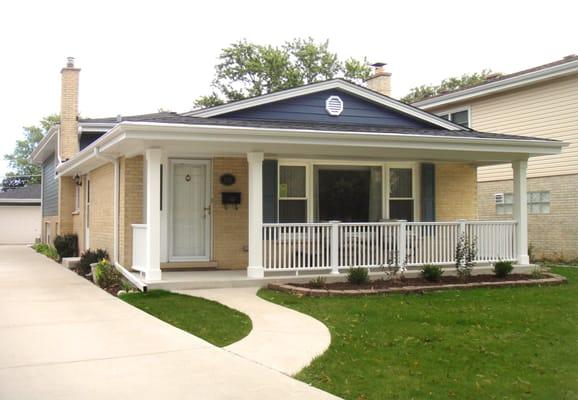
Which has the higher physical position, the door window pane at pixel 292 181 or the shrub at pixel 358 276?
the door window pane at pixel 292 181

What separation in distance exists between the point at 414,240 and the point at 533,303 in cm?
328

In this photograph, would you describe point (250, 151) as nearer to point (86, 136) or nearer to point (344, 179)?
point (344, 179)

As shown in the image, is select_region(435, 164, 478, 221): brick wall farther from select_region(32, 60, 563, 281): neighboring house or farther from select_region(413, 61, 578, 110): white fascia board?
select_region(413, 61, 578, 110): white fascia board

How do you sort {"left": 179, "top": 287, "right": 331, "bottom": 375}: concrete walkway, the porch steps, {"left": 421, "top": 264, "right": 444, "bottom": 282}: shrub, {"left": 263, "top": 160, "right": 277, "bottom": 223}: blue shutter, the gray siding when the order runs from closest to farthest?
{"left": 179, "top": 287, "right": 331, "bottom": 375}: concrete walkway → {"left": 421, "top": 264, "right": 444, "bottom": 282}: shrub → the porch steps → {"left": 263, "top": 160, "right": 277, "bottom": 223}: blue shutter → the gray siding

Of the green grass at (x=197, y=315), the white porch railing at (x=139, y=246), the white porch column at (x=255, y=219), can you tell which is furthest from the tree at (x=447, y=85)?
the green grass at (x=197, y=315)

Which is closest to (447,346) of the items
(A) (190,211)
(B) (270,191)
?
(B) (270,191)

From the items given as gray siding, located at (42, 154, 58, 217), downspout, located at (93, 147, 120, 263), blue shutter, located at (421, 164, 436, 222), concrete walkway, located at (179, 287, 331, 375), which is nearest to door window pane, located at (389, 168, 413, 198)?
blue shutter, located at (421, 164, 436, 222)

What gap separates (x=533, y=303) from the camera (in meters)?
9.53

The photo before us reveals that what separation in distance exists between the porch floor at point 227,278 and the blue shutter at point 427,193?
174 centimetres

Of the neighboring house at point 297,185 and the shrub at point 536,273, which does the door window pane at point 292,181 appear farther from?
the shrub at point 536,273

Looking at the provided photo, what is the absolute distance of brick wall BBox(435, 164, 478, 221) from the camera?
1481 cm

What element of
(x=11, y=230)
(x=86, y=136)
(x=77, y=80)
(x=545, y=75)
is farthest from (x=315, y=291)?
(x=11, y=230)

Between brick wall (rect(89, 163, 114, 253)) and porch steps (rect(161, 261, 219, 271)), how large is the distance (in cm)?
175

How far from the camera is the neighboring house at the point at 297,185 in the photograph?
11.0 meters
